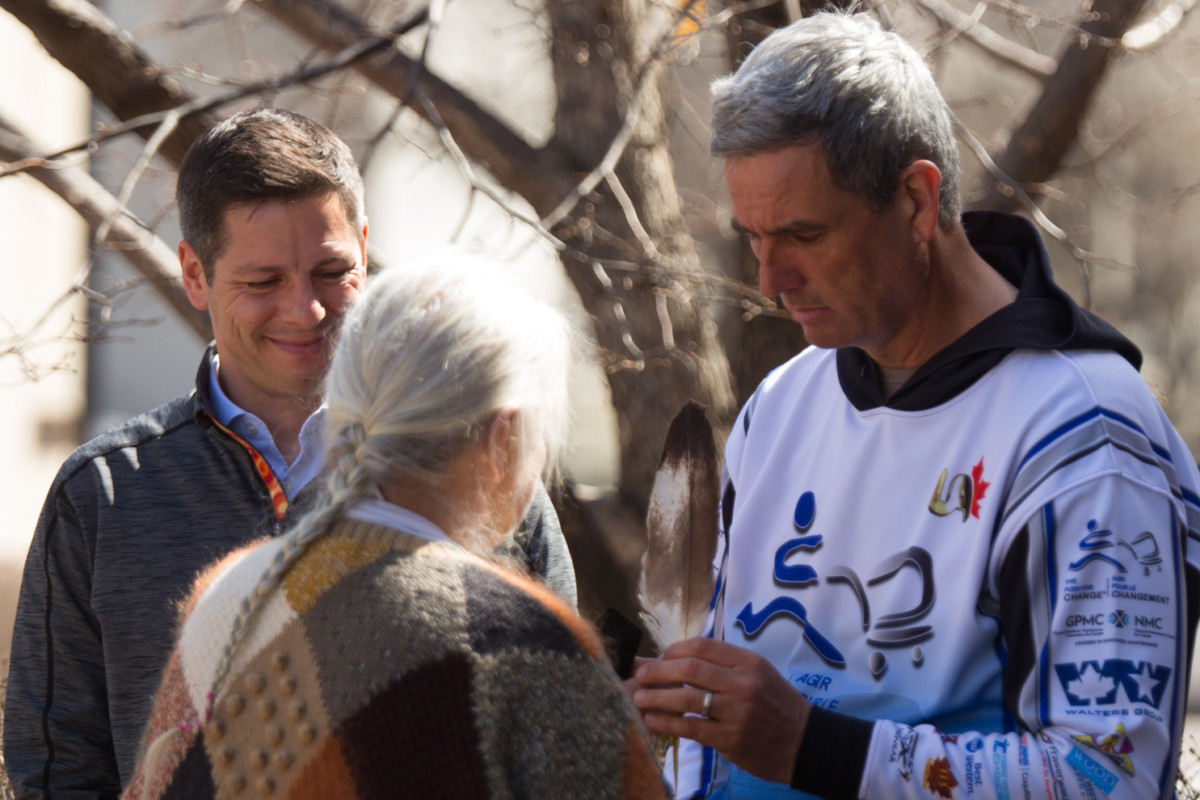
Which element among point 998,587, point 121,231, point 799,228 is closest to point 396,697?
point 998,587

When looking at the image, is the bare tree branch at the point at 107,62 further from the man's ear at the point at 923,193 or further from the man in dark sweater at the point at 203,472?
the man's ear at the point at 923,193

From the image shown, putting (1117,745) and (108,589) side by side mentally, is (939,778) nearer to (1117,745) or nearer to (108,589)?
(1117,745)

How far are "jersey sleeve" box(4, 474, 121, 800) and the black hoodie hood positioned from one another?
1442mm

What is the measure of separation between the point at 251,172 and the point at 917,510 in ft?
4.49

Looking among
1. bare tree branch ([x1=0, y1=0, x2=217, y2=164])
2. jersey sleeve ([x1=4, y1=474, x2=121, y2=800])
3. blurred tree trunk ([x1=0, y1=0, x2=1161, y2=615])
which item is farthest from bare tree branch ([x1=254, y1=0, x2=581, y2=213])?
jersey sleeve ([x1=4, y1=474, x2=121, y2=800])

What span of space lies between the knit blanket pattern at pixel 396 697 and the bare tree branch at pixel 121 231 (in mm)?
3131

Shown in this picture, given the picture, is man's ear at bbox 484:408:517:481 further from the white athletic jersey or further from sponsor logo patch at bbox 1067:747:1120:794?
sponsor logo patch at bbox 1067:747:1120:794

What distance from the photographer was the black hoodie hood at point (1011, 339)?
70.9 inches

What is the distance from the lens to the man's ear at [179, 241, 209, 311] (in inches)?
87.0

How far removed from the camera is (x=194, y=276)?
225 centimetres

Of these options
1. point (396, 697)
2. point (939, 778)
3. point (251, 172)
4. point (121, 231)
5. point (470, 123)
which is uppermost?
point (470, 123)

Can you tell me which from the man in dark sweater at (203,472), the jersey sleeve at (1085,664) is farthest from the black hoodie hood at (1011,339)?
the man in dark sweater at (203,472)

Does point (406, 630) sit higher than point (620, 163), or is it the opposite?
point (620, 163)

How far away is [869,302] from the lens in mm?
1924
